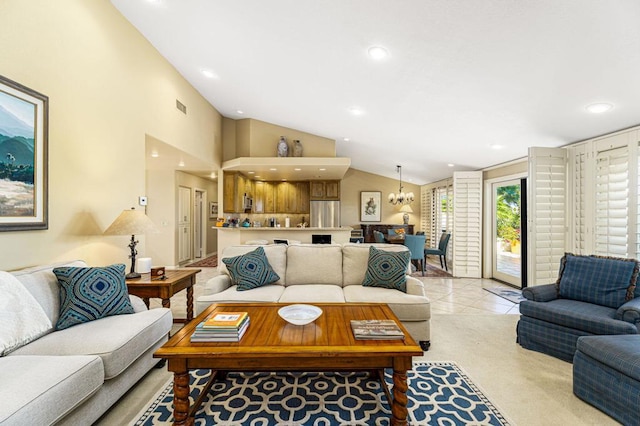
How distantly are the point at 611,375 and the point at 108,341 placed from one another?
3152 millimetres

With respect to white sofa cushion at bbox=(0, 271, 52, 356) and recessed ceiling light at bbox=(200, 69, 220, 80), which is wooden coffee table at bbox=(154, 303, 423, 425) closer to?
white sofa cushion at bbox=(0, 271, 52, 356)

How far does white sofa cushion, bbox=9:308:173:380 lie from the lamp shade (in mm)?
900

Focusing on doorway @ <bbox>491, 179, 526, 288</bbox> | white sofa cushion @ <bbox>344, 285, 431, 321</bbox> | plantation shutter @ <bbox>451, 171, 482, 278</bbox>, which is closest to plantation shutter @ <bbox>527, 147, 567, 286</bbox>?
doorway @ <bbox>491, 179, 526, 288</bbox>

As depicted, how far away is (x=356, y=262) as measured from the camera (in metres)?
3.27

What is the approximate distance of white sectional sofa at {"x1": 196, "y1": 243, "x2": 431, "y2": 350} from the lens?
2.62 meters

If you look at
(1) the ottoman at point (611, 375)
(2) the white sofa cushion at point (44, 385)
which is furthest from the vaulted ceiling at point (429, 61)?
(2) the white sofa cushion at point (44, 385)

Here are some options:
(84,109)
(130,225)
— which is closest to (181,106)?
(84,109)

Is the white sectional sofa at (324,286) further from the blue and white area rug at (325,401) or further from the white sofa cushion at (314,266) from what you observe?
the blue and white area rug at (325,401)

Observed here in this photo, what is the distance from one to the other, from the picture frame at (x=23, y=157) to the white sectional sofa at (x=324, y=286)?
58.1 inches

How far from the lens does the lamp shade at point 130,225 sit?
2.69 meters

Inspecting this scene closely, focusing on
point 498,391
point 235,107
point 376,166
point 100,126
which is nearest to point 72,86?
point 100,126

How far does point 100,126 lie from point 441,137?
440cm

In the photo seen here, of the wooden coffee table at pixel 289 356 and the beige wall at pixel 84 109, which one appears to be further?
the beige wall at pixel 84 109

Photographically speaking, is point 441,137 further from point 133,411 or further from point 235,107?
point 133,411
